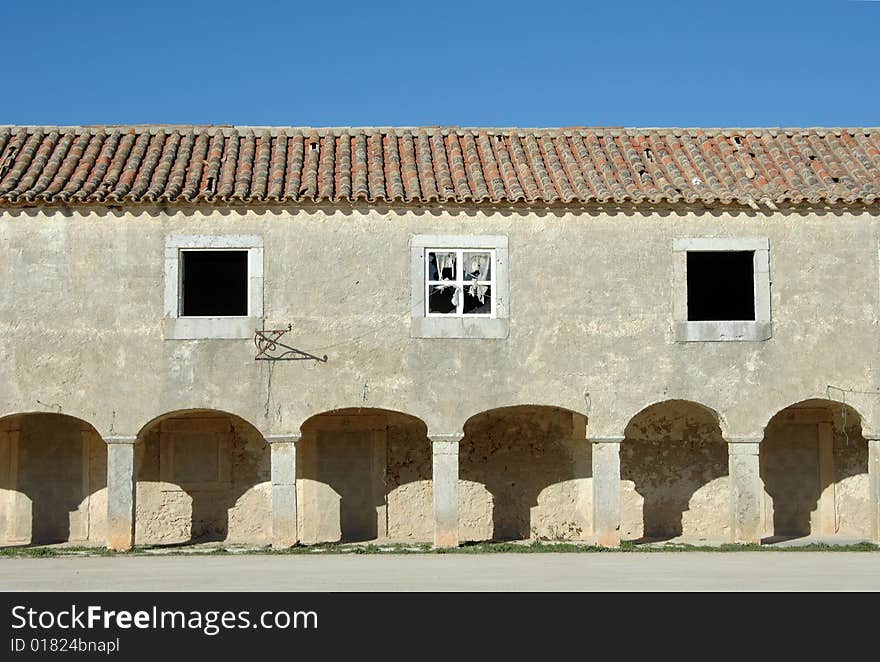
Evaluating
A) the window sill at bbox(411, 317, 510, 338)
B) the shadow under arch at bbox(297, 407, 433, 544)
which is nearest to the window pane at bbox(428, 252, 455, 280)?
the window sill at bbox(411, 317, 510, 338)

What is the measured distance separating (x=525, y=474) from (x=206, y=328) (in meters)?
6.01

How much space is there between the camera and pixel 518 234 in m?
20.7

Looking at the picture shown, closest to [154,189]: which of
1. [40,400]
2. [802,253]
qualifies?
[40,400]

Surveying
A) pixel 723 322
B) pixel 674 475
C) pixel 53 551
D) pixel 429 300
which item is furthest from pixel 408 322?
pixel 53 551

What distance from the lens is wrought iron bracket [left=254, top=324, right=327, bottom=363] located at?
66.7 feet

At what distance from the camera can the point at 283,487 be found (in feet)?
66.9

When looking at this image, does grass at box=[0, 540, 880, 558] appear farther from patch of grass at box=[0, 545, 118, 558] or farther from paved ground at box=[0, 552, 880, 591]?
paved ground at box=[0, 552, 880, 591]

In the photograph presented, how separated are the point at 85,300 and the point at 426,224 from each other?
532 cm

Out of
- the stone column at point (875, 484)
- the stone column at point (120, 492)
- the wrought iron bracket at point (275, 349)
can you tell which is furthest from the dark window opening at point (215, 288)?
the stone column at point (875, 484)

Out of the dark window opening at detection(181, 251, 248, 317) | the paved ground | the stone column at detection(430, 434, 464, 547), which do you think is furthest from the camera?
the dark window opening at detection(181, 251, 248, 317)

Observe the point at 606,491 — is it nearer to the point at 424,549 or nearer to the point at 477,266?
the point at 424,549

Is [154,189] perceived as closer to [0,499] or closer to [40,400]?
[40,400]

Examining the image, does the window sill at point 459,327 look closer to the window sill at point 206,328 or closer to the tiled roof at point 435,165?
the tiled roof at point 435,165

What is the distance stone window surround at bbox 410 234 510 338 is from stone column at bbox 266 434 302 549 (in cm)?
259
